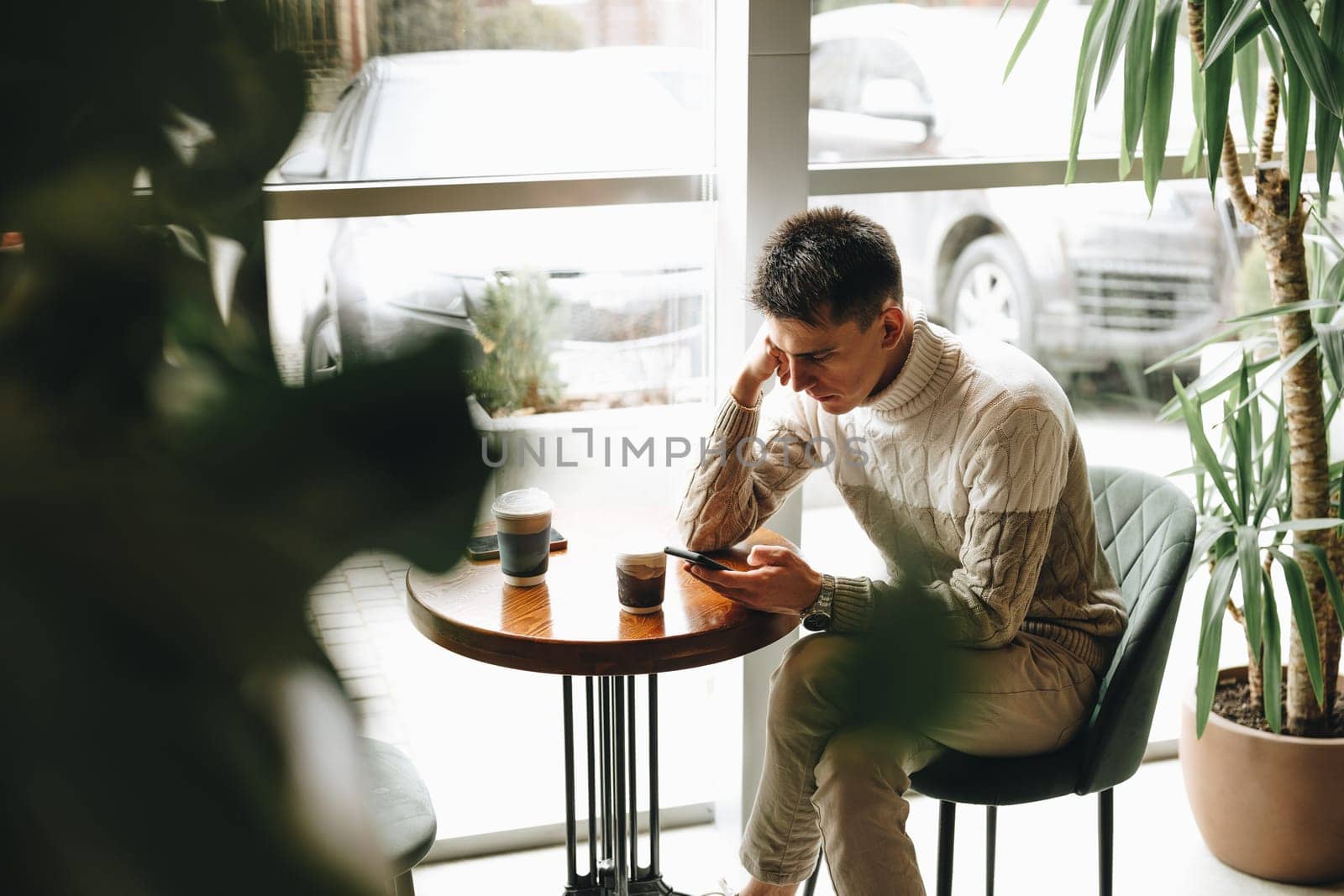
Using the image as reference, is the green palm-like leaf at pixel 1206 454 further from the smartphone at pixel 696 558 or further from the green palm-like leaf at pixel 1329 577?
the smartphone at pixel 696 558

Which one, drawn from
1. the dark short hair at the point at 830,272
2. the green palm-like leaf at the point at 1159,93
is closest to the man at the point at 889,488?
the dark short hair at the point at 830,272

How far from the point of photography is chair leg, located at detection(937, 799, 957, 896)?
2105 mm

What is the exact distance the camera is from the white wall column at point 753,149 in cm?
250

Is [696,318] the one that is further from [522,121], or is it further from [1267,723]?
[1267,723]

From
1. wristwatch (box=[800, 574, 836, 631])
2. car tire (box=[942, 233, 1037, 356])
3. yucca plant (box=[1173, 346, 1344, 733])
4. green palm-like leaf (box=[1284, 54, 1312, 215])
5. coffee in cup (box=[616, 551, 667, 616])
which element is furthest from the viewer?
car tire (box=[942, 233, 1037, 356])

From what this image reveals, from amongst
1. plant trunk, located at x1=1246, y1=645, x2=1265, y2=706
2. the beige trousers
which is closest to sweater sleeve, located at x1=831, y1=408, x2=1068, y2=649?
the beige trousers

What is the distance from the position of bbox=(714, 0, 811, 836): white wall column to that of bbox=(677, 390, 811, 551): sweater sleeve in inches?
7.9

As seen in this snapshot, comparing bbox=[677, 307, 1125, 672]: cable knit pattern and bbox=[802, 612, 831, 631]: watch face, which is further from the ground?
bbox=[677, 307, 1125, 672]: cable knit pattern

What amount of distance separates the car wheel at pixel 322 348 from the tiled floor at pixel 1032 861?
102 inches

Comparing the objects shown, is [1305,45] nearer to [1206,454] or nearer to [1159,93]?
[1159,93]

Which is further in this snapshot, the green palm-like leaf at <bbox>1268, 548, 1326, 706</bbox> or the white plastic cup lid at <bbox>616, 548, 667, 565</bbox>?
the green palm-like leaf at <bbox>1268, 548, 1326, 706</bbox>

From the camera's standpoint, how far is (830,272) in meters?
2.03

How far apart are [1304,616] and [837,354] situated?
1.15 meters

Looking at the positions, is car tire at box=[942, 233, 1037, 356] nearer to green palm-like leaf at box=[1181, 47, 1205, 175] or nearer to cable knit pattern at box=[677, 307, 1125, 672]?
green palm-like leaf at box=[1181, 47, 1205, 175]
